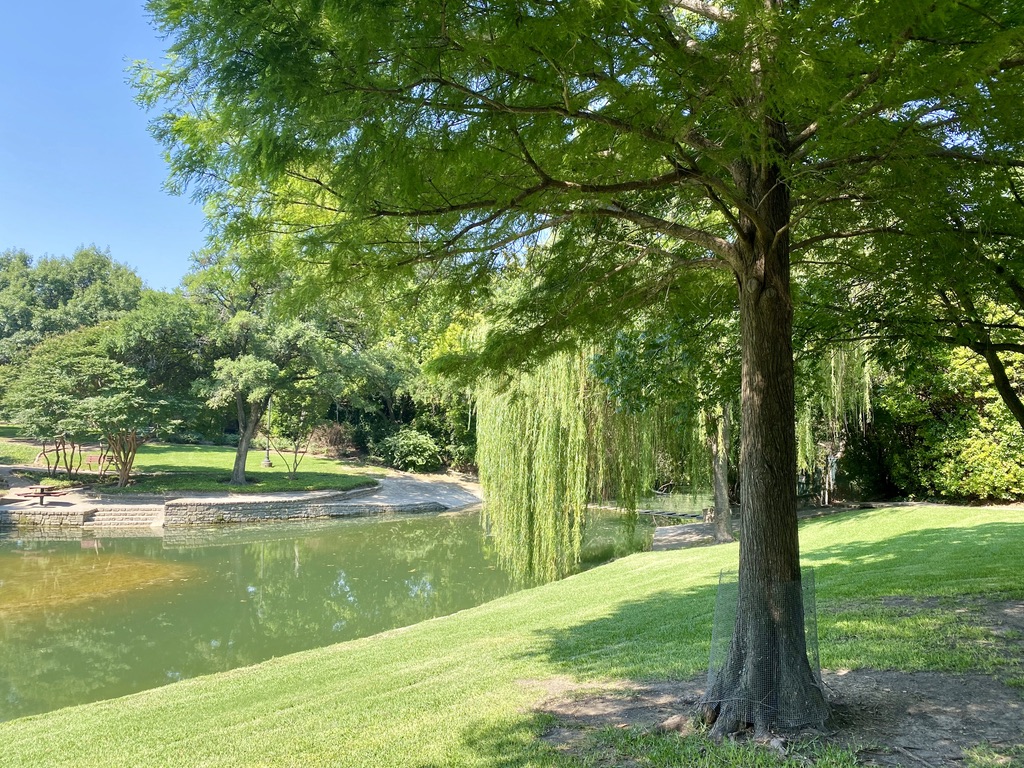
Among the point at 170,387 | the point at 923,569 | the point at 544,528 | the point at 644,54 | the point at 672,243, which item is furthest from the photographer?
the point at 170,387

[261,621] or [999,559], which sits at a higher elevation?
[999,559]

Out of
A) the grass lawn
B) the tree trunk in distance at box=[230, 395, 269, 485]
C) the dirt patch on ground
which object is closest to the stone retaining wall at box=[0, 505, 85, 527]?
the tree trunk in distance at box=[230, 395, 269, 485]

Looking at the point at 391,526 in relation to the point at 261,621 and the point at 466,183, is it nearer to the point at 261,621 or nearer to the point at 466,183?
the point at 261,621

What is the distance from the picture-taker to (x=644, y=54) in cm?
237

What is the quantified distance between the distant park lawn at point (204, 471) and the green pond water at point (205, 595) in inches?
174

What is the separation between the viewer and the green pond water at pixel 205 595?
848cm

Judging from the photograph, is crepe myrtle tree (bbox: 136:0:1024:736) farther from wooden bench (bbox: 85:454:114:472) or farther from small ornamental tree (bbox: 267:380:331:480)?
wooden bench (bbox: 85:454:114:472)

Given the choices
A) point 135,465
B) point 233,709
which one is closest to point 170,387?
point 135,465

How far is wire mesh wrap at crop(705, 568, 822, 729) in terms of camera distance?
3113 millimetres

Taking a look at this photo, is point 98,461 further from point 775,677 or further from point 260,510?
point 775,677

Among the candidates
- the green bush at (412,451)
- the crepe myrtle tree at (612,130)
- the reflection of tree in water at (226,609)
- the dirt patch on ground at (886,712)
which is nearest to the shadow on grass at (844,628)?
the dirt patch on ground at (886,712)

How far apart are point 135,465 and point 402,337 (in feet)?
85.0

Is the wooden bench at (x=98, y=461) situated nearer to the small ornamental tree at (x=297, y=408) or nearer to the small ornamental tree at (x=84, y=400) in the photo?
the small ornamental tree at (x=84, y=400)

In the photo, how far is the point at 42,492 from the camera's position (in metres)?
20.6
